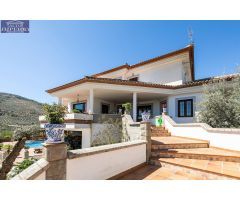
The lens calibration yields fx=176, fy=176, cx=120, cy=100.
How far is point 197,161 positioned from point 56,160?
5.05 m

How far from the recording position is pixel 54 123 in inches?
150

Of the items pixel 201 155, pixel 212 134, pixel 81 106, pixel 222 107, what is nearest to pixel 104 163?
pixel 201 155

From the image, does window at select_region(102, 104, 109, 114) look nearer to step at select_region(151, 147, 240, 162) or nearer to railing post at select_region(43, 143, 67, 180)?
step at select_region(151, 147, 240, 162)

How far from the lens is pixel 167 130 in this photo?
1198 centimetres

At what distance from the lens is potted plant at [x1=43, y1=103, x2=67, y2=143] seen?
141 inches

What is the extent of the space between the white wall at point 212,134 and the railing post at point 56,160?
692cm

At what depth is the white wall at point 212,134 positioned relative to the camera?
733cm

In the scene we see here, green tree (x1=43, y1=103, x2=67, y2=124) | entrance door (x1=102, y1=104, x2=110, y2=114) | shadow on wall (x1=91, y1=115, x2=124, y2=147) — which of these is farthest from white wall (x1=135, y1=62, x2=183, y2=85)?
green tree (x1=43, y1=103, x2=67, y2=124)

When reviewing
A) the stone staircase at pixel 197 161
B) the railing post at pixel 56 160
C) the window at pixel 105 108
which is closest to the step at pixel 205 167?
the stone staircase at pixel 197 161

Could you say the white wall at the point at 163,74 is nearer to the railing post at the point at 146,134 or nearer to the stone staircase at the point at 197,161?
the stone staircase at the point at 197,161
